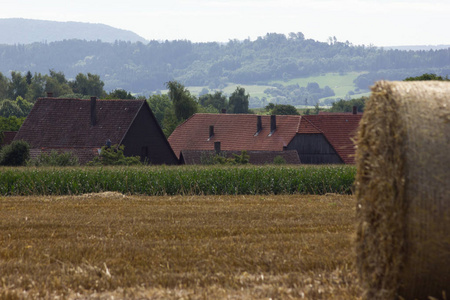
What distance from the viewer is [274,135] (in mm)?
69750

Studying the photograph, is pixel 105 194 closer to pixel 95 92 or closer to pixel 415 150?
pixel 415 150

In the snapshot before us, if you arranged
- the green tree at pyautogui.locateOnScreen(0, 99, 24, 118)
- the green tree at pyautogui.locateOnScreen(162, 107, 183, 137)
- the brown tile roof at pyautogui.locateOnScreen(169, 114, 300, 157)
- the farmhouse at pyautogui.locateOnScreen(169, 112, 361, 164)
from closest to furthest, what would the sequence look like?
1. the farmhouse at pyautogui.locateOnScreen(169, 112, 361, 164)
2. the brown tile roof at pyautogui.locateOnScreen(169, 114, 300, 157)
3. the green tree at pyautogui.locateOnScreen(162, 107, 183, 137)
4. the green tree at pyautogui.locateOnScreen(0, 99, 24, 118)

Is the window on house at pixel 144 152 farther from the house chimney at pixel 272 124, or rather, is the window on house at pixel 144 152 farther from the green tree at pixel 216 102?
the green tree at pixel 216 102

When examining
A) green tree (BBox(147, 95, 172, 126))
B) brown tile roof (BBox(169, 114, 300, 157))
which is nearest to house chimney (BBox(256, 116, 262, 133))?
brown tile roof (BBox(169, 114, 300, 157))

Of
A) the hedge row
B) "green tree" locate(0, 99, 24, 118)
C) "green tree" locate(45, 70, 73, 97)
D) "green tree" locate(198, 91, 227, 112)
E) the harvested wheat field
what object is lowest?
"green tree" locate(198, 91, 227, 112)

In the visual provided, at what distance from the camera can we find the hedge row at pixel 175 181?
2870 cm

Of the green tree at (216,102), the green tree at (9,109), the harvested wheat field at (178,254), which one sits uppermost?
the harvested wheat field at (178,254)

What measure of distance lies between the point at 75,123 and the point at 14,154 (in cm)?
1147

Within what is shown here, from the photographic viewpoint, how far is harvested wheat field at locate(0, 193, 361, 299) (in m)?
9.06

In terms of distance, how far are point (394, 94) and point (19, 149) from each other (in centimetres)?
4001

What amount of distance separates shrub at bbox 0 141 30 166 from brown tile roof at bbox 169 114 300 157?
93.7 ft

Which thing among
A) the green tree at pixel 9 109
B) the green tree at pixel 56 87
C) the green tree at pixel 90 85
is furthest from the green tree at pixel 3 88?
the green tree at pixel 9 109

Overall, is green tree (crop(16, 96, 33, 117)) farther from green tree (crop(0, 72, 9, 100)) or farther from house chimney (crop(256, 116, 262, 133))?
house chimney (crop(256, 116, 262, 133))

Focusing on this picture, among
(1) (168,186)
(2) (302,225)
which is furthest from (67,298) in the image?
(1) (168,186)
